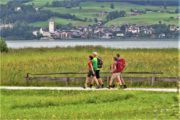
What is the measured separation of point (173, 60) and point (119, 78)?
14937mm

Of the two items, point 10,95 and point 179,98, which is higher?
point 179,98

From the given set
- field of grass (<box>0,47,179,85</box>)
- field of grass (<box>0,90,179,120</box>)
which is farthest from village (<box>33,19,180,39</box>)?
field of grass (<box>0,90,179,120</box>)

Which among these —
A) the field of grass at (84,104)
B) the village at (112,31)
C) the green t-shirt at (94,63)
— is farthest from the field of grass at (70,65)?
the village at (112,31)

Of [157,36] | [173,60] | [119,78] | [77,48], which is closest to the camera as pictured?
[119,78]

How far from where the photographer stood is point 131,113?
906 inches

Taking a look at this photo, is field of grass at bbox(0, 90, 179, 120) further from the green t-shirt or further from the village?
the village

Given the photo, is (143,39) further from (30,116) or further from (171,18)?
(30,116)

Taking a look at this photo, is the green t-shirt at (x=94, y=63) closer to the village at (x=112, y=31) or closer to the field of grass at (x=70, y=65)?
the field of grass at (x=70, y=65)

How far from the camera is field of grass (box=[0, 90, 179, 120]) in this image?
2286 centimetres

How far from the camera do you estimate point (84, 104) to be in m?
26.7

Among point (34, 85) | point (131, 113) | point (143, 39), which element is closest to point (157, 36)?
point (143, 39)

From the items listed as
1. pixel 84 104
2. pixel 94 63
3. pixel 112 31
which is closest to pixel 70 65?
pixel 94 63

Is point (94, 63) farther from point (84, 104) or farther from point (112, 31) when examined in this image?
point (112, 31)

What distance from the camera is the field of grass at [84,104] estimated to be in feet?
75.0
